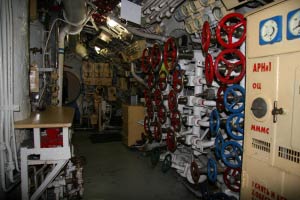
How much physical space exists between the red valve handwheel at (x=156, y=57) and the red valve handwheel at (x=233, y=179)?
1.90 metres

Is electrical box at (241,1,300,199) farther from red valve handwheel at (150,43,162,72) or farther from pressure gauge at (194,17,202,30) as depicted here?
red valve handwheel at (150,43,162,72)

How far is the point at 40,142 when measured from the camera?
230cm

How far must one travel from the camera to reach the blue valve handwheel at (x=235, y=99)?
7.20 feet

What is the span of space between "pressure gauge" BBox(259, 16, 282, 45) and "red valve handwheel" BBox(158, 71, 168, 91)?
220cm

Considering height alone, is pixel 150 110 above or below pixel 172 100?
below

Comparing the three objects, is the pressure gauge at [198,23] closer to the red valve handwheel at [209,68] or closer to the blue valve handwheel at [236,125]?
the red valve handwheel at [209,68]

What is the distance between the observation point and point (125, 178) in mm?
3738

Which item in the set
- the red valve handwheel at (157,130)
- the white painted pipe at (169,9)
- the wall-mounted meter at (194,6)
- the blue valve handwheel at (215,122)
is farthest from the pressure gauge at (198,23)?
the red valve handwheel at (157,130)

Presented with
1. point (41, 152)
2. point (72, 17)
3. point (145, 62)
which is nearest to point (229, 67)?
point (41, 152)

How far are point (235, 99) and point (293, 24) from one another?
0.91 m

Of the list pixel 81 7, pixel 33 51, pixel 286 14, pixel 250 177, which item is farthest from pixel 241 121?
pixel 33 51

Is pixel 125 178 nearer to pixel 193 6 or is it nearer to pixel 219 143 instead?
pixel 219 143

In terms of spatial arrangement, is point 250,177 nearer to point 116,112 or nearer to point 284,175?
point 284,175

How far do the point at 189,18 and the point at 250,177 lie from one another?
2.22m
